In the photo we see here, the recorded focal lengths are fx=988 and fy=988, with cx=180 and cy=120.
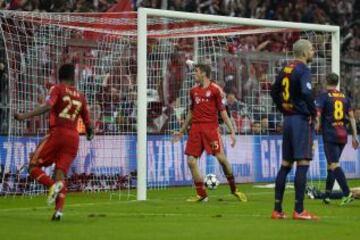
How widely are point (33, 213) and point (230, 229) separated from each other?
4.05 meters

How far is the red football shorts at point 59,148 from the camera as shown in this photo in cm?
1335

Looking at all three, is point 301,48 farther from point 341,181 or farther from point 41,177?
point 341,181

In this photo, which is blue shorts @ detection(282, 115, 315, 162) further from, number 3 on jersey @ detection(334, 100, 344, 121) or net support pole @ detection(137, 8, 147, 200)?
net support pole @ detection(137, 8, 147, 200)

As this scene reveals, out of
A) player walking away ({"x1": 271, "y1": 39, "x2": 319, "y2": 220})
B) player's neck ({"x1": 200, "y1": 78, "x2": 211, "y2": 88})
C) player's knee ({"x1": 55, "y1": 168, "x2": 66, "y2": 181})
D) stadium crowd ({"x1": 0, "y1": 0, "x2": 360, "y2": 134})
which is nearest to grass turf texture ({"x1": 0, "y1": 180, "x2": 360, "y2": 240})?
player walking away ({"x1": 271, "y1": 39, "x2": 319, "y2": 220})

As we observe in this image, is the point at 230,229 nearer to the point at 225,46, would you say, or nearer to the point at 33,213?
the point at 33,213

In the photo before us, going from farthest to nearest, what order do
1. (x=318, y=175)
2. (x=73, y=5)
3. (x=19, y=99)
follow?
(x=73, y=5)
(x=318, y=175)
(x=19, y=99)

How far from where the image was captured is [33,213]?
1476cm

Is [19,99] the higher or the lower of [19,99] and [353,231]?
the higher

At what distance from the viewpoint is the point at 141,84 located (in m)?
18.2

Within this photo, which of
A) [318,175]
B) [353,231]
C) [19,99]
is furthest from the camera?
[318,175]

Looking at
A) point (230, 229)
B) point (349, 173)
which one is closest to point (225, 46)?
point (349, 173)

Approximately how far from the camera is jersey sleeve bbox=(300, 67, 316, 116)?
1298 cm

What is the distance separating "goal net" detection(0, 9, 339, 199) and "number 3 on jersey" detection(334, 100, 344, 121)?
3.53m

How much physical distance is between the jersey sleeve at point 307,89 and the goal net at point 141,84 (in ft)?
18.3
